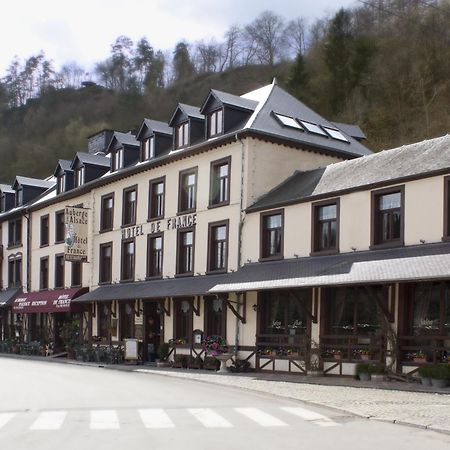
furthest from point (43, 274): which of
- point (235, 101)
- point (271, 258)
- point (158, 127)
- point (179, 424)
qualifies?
point (179, 424)

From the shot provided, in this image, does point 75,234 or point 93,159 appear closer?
point 75,234

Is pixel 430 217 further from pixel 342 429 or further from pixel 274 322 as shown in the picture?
pixel 342 429

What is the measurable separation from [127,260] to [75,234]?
3.65 m

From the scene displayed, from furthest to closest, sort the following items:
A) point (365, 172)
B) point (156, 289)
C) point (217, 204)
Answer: point (156, 289) < point (217, 204) < point (365, 172)

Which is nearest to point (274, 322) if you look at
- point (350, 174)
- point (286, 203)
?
point (286, 203)

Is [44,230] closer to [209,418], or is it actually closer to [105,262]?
[105,262]

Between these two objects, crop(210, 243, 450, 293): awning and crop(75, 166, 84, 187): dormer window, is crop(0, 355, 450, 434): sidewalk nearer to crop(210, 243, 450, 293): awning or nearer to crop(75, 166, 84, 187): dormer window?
crop(210, 243, 450, 293): awning

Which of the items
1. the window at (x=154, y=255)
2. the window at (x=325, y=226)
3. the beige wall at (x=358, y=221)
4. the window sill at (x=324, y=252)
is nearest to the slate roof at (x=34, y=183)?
the window at (x=154, y=255)

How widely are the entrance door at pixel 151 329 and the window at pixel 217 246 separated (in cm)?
428

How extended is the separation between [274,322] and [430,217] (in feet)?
22.5

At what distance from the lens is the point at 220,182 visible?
27.3m

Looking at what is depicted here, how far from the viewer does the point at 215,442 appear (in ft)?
29.8

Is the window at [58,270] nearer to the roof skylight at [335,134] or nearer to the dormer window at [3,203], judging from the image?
the dormer window at [3,203]

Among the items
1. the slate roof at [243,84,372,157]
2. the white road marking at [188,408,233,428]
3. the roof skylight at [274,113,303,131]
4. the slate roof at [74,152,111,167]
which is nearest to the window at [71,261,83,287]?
the slate roof at [74,152,111,167]
